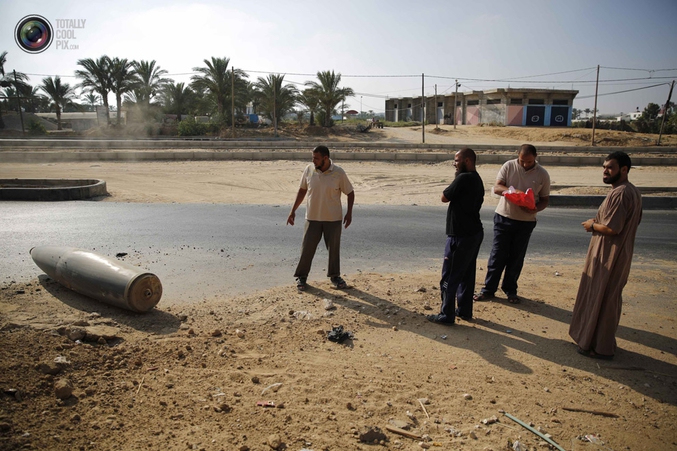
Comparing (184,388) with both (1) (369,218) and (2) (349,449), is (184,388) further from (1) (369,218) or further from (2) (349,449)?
(1) (369,218)

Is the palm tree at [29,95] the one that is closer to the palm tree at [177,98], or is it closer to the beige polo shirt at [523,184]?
the palm tree at [177,98]

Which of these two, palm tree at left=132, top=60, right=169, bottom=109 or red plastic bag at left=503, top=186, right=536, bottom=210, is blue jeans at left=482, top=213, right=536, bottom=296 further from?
palm tree at left=132, top=60, right=169, bottom=109

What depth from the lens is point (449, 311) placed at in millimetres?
4594

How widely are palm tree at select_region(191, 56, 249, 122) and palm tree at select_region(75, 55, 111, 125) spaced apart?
829 centimetres

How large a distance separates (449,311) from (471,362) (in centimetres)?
74

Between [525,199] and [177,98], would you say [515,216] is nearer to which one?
[525,199]

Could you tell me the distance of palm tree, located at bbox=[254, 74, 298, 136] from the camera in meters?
43.2

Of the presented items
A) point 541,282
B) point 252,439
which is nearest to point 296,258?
point 541,282

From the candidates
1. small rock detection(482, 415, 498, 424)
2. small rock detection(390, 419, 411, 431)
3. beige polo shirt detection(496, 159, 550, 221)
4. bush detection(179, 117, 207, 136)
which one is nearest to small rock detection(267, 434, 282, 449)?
small rock detection(390, 419, 411, 431)

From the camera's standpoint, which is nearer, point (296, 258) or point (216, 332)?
point (216, 332)

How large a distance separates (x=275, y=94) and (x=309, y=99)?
3428 millimetres

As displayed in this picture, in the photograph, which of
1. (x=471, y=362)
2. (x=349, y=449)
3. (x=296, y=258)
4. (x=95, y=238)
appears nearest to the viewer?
(x=349, y=449)

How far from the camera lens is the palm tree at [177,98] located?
1767 inches

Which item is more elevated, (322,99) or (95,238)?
(322,99)
